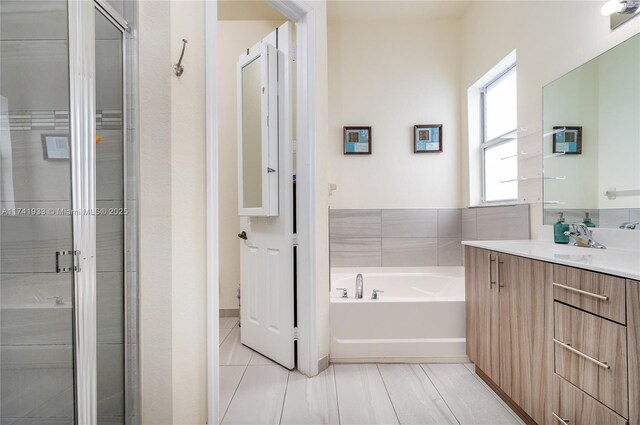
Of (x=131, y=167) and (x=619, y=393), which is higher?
(x=131, y=167)

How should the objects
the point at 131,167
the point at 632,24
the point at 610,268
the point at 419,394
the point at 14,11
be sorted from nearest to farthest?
the point at 14,11 < the point at 610,268 < the point at 131,167 < the point at 632,24 < the point at 419,394

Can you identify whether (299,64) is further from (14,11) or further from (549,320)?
(549,320)

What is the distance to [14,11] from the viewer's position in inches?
40.3

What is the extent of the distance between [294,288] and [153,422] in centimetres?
109

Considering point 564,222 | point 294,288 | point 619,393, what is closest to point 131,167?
point 294,288

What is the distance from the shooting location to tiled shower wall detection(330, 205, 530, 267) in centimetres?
329

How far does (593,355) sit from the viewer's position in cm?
120

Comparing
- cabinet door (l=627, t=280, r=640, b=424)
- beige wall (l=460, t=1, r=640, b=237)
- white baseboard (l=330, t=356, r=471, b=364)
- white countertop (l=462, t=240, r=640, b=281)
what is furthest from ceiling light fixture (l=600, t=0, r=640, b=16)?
white baseboard (l=330, t=356, r=471, b=364)

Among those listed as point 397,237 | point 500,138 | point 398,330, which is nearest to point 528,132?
point 500,138

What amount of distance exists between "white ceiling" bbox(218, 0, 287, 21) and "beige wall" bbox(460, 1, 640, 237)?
182 centimetres

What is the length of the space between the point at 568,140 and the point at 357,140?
1.72 m

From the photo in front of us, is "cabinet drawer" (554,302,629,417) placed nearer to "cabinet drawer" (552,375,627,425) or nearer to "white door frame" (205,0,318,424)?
"cabinet drawer" (552,375,627,425)

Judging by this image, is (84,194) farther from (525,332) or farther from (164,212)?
(525,332)

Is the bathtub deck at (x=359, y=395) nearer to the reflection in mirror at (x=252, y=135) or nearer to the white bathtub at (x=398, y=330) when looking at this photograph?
the white bathtub at (x=398, y=330)
